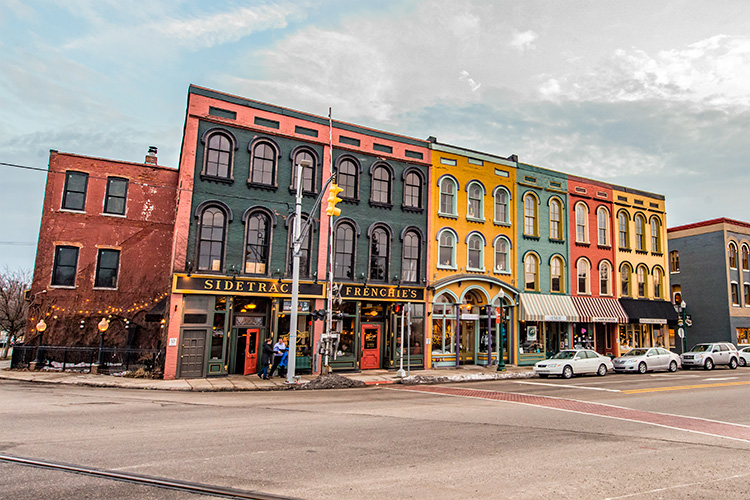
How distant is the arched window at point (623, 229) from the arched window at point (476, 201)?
11.8 m

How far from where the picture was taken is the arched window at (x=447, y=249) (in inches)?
1048

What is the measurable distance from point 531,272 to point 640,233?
35.8 ft

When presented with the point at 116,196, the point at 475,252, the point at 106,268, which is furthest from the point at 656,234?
the point at 106,268

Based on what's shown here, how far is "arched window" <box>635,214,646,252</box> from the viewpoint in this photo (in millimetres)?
34312

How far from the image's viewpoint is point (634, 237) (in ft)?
112

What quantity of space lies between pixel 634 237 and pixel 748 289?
12.6 m

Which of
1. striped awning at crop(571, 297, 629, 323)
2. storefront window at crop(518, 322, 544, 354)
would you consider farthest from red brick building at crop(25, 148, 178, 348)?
striped awning at crop(571, 297, 629, 323)

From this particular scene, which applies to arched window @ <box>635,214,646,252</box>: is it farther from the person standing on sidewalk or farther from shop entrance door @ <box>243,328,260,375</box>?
shop entrance door @ <box>243,328,260,375</box>

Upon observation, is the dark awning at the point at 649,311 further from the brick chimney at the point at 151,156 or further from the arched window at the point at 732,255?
the brick chimney at the point at 151,156

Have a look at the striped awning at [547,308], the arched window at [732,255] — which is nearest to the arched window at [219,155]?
the striped awning at [547,308]

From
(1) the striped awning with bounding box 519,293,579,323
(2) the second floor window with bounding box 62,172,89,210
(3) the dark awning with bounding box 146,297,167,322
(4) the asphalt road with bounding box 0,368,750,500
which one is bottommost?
(4) the asphalt road with bounding box 0,368,750,500

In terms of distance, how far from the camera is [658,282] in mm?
34781

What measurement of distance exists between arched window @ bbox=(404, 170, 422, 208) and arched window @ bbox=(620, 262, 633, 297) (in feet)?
53.7

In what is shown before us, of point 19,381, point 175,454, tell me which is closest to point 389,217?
point 19,381
